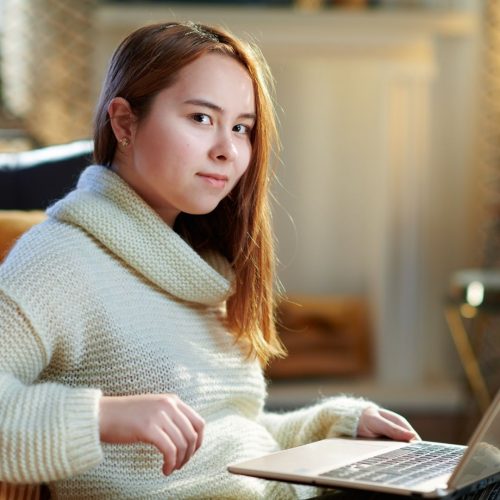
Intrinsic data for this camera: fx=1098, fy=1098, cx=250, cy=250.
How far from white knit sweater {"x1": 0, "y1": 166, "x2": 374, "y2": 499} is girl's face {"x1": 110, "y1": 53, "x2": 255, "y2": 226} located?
38mm

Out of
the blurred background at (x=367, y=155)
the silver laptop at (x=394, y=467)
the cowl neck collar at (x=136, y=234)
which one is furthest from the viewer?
the blurred background at (x=367, y=155)

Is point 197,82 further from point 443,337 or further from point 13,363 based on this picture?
point 443,337

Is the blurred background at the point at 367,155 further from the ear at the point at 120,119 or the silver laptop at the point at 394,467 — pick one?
the silver laptop at the point at 394,467

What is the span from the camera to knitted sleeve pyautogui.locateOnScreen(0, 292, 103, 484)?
1.00 metres

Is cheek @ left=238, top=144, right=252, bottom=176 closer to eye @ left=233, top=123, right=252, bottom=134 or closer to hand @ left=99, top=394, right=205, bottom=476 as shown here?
eye @ left=233, top=123, right=252, bottom=134

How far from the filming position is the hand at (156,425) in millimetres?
987

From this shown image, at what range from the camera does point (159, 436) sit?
3.23ft

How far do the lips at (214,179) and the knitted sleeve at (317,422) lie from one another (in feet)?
1.01

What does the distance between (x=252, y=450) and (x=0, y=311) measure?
1.18ft

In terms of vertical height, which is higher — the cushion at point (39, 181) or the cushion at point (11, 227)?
the cushion at point (11, 227)

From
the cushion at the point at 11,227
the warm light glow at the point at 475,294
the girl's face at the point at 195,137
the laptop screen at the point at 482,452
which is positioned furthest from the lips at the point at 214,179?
the warm light glow at the point at 475,294

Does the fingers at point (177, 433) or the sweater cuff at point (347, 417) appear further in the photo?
the sweater cuff at point (347, 417)

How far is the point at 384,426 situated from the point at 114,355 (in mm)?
332

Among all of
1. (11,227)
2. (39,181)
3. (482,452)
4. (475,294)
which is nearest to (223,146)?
(11,227)
